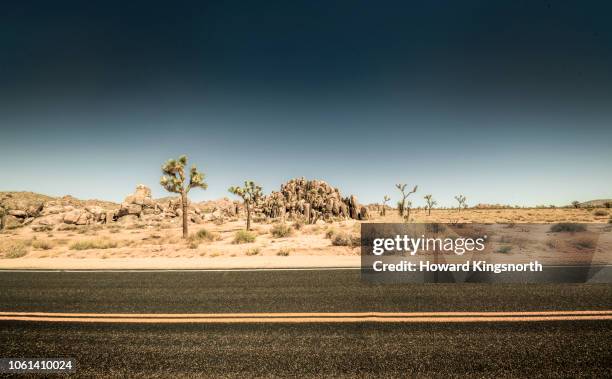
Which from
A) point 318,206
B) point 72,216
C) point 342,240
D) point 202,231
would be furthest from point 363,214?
point 72,216

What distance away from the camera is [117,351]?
3543mm

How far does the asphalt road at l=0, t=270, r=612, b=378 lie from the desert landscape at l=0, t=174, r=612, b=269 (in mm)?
3729

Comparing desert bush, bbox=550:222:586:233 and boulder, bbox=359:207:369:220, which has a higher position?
desert bush, bbox=550:222:586:233

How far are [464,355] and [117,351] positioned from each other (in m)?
4.32

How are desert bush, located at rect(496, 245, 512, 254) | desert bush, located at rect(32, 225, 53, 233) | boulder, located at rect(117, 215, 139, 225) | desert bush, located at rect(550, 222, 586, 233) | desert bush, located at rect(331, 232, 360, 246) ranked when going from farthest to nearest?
boulder, located at rect(117, 215, 139, 225)
desert bush, located at rect(32, 225, 53, 233)
desert bush, located at rect(550, 222, 586, 233)
desert bush, located at rect(331, 232, 360, 246)
desert bush, located at rect(496, 245, 512, 254)

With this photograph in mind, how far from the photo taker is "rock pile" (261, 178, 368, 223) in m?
64.2

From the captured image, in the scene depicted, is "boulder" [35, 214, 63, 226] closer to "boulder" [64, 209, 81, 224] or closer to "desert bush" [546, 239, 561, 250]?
"boulder" [64, 209, 81, 224]

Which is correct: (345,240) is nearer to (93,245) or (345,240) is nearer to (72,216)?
(93,245)

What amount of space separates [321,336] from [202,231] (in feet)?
70.6

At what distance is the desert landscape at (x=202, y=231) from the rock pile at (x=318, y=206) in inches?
9.9

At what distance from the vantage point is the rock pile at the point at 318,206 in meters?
64.2

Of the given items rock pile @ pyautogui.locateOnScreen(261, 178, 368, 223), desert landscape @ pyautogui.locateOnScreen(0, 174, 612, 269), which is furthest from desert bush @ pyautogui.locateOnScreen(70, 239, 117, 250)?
rock pile @ pyautogui.locateOnScreen(261, 178, 368, 223)

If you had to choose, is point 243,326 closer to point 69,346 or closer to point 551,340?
point 69,346

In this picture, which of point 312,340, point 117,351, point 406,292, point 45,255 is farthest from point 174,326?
point 45,255
